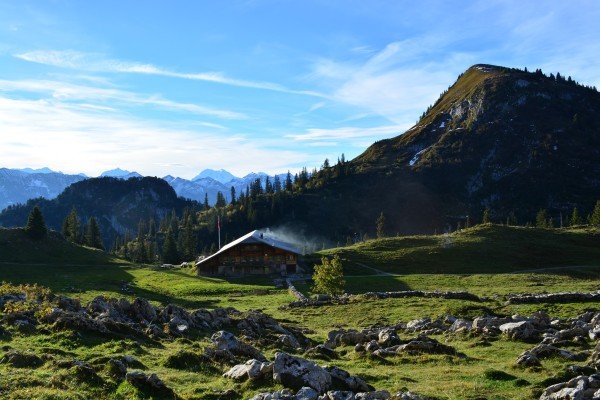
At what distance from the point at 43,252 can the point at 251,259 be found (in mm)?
47667

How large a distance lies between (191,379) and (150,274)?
81581mm

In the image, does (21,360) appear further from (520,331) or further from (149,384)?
(520,331)

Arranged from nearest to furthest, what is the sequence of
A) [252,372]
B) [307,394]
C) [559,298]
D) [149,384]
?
1. [307,394]
2. [149,384]
3. [252,372]
4. [559,298]

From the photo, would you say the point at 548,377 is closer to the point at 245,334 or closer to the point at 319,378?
the point at 319,378

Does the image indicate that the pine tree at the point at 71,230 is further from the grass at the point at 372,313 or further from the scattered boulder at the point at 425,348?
the scattered boulder at the point at 425,348

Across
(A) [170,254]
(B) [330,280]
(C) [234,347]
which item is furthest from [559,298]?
(A) [170,254]

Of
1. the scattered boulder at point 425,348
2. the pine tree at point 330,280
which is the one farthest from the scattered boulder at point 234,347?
the pine tree at point 330,280

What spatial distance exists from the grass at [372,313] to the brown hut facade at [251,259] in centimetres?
683

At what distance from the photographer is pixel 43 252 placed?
366ft

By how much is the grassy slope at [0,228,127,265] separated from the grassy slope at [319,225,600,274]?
190 feet

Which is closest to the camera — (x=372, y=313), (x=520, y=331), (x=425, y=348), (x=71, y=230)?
(x=425, y=348)

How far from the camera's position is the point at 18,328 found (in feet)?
94.3

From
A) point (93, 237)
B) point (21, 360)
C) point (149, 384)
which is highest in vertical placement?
point (93, 237)

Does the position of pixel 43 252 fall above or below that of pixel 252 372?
above
